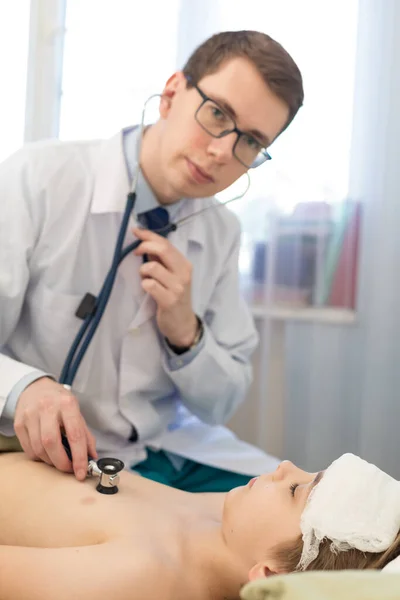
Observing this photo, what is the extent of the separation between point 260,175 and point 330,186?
0.22 meters

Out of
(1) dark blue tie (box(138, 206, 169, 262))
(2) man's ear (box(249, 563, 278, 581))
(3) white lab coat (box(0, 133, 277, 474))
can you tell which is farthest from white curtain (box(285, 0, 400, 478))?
(2) man's ear (box(249, 563, 278, 581))

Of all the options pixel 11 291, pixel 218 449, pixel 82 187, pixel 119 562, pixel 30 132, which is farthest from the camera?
pixel 30 132

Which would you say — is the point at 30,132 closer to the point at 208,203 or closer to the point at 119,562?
the point at 208,203

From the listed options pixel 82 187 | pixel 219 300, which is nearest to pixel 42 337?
pixel 82 187

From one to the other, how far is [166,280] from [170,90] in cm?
43

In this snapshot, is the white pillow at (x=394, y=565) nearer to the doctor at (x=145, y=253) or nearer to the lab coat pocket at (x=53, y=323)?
the doctor at (x=145, y=253)

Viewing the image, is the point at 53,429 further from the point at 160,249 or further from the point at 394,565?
the point at 394,565

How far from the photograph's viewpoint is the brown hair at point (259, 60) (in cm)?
130

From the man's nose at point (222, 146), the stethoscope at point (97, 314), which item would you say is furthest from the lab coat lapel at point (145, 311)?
the man's nose at point (222, 146)

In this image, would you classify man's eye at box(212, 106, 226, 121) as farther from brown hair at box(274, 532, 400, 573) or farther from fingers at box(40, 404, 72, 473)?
brown hair at box(274, 532, 400, 573)

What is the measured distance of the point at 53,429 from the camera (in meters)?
1.06

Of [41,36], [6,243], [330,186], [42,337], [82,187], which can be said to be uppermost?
[41,36]

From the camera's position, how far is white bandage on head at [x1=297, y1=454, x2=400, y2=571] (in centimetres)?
87

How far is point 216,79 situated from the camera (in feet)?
4.32
